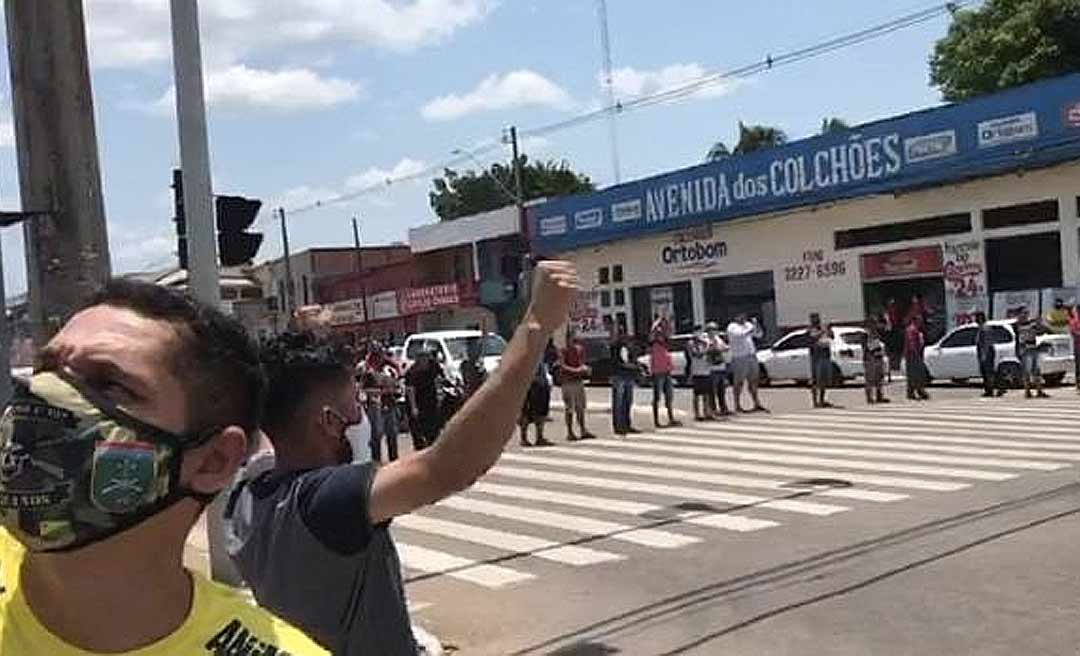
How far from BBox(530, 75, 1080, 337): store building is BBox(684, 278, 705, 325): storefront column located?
5 cm

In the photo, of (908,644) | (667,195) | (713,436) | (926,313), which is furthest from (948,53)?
(908,644)

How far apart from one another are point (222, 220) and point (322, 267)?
6478cm

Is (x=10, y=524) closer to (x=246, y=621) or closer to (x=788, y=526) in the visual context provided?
(x=246, y=621)

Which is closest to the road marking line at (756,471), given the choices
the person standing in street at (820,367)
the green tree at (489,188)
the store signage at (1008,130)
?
the person standing in street at (820,367)

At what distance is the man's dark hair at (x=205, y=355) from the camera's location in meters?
1.80

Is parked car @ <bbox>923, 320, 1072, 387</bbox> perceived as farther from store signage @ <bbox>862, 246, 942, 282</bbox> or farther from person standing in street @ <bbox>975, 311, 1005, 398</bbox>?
store signage @ <bbox>862, 246, 942, 282</bbox>

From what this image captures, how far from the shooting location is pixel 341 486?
9.37 ft

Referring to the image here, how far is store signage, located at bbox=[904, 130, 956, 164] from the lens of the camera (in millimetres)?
31625

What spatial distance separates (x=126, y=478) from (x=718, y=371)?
69.8 ft

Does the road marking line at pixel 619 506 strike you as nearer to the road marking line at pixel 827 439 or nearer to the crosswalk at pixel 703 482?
the crosswalk at pixel 703 482

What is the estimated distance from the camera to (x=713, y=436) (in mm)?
19500

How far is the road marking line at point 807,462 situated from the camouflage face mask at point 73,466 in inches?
495

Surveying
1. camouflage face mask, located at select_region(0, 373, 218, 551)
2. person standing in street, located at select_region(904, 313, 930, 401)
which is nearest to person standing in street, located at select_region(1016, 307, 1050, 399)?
person standing in street, located at select_region(904, 313, 930, 401)

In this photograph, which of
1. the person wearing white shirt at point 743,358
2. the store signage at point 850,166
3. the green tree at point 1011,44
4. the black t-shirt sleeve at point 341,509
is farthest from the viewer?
the green tree at point 1011,44
